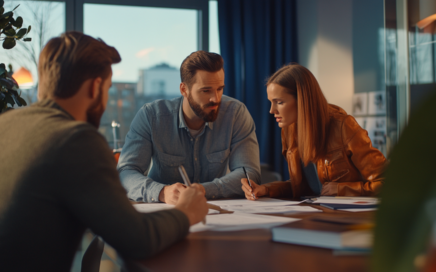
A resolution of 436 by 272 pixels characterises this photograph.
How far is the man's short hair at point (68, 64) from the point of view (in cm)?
89

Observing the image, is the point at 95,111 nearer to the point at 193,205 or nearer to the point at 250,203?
the point at 193,205

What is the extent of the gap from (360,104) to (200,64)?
2184 mm

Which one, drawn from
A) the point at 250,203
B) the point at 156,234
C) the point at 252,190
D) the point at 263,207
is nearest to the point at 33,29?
the point at 252,190

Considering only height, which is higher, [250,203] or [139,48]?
[139,48]

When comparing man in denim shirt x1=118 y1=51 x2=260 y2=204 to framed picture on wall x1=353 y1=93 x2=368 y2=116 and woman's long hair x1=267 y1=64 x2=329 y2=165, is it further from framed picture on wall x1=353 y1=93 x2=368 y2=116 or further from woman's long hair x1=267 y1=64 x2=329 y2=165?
framed picture on wall x1=353 y1=93 x2=368 y2=116

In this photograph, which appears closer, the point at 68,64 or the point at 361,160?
the point at 68,64

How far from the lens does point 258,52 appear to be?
13.3 feet

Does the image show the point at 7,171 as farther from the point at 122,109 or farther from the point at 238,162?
the point at 122,109

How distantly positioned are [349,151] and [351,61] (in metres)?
2.39

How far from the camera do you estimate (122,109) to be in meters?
3.96

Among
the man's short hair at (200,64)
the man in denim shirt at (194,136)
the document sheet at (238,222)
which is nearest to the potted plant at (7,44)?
the man in denim shirt at (194,136)

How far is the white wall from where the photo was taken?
3.78 meters

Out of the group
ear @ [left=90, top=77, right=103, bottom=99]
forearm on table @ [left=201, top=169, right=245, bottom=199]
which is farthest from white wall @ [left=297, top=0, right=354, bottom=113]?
ear @ [left=90, top=77, right=103, bottom=99]

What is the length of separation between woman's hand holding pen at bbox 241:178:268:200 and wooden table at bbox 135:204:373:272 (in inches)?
28.7
